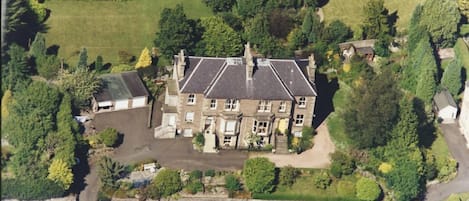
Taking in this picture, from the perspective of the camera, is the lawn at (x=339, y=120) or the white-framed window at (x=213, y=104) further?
the lawn at (x=339, y=120)

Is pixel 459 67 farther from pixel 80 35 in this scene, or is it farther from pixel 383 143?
pixel 80 35

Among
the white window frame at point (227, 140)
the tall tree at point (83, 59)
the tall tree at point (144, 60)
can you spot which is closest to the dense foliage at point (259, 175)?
the white window frame at point (227, 140)

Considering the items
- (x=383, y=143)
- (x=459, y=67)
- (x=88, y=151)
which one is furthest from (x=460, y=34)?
(x=88, y=151)

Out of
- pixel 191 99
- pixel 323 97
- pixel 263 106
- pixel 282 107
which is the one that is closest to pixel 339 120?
pixel 323 97

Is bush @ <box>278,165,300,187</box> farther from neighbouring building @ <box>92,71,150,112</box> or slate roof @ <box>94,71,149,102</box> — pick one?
slate roof @ <box>94,71,149,102</box>

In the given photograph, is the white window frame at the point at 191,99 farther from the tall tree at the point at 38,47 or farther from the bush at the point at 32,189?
the tall tree at the point at 38,47

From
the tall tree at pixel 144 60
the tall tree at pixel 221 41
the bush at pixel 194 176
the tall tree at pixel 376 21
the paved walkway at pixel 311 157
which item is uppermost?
the tall tree at pixel 376 21
